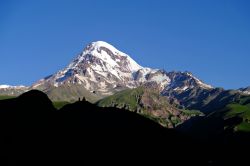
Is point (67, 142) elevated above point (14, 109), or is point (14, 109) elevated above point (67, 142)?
point (14, 109)

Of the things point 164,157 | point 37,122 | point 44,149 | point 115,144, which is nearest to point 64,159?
point 44,149

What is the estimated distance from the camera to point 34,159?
409 ft

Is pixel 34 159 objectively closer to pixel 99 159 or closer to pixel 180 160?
pixel 99 159

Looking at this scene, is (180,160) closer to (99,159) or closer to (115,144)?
(115,144)

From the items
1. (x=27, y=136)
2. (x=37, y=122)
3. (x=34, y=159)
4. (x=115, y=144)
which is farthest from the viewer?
(x=115, y=144)

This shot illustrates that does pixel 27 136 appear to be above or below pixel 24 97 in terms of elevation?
below

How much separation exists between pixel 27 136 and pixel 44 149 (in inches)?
243

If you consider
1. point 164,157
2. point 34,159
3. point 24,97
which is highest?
point 24,97

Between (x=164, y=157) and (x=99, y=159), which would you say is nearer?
(x=99, y=159)

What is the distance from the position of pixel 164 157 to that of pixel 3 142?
259 feet

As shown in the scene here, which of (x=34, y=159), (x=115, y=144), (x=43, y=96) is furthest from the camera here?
(x=115, y=144)

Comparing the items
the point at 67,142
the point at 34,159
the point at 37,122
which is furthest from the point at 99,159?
the point at 34,159

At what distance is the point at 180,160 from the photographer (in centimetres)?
19538

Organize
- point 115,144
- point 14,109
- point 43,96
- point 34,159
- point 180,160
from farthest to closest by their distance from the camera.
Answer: point 180,160 → point 115,144 → point 43,96 → point 14,109 → point 34,159
